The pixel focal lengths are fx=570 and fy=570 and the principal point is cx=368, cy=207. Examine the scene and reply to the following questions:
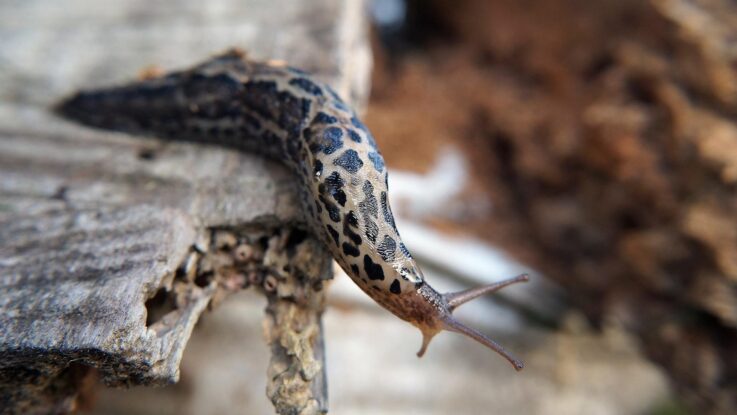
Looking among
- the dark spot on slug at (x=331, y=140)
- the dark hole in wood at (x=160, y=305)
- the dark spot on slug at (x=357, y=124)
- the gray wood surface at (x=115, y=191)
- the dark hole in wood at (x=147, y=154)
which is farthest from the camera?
the dark hole in wood at (x=147, y=154)

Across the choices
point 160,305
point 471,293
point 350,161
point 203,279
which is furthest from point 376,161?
point 160,305

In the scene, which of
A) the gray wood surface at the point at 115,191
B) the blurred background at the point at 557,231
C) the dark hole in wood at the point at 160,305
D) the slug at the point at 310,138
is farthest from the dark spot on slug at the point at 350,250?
the blurred background at the point at 557,231

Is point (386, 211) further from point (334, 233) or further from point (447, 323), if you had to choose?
point (447, 323)

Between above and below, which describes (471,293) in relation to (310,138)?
below

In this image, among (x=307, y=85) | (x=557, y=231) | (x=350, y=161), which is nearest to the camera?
(x=350, y=161)

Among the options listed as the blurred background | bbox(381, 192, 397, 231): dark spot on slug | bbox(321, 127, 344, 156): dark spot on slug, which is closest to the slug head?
bbox(381, 192, 397, 231): dark spot on slug

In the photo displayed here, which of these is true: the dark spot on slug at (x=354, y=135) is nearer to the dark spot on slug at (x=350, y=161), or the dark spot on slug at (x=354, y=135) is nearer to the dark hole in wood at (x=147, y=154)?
the dark spot on slug at (x=350, y=161)

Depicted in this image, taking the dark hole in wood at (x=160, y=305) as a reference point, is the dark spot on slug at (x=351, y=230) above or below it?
above
